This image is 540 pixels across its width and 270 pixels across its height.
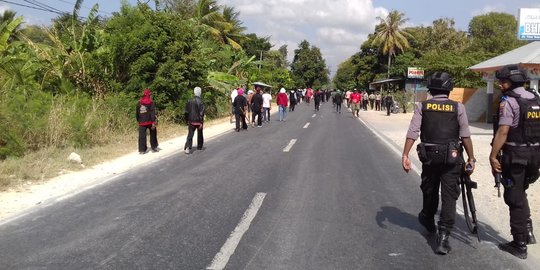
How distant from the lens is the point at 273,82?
59.5m

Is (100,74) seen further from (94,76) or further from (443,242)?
(443,242)

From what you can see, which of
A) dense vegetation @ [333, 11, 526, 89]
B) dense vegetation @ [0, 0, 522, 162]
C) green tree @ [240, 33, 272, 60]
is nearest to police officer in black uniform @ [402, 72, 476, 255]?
dense vegetation @ [0, 0, 522, 162]

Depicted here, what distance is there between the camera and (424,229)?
239 inches

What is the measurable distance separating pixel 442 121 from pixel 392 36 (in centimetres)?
6641

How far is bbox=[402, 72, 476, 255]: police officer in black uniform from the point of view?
16.8ft

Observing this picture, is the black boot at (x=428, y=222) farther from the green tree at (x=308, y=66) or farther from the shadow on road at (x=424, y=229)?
the green tree at (x=308, y=66)

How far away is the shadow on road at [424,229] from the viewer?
5715mm

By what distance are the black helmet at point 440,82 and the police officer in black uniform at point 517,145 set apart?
50cm

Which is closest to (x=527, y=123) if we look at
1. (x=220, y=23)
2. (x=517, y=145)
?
(x=517, y=145)

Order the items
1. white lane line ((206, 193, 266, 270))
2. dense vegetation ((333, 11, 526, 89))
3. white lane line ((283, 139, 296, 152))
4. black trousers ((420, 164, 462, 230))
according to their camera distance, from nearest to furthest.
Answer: white lane line ((206, 193, 266, 270)) → black trousers ((420, 164, 462, 230)) → white lane line ((283, 139, 296, 152)) → dense vegetation ((333, 11, 526, 89))

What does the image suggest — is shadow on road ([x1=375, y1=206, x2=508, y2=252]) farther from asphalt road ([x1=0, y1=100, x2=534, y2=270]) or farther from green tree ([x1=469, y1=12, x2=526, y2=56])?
green tree ([x1=469, y1=12, x2=526, y2=56])

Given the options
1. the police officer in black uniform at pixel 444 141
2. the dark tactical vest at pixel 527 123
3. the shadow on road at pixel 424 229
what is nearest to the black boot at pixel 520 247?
the shadow on road at pixel 424 229

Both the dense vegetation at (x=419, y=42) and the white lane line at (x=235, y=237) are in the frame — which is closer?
the white lane line at (x=235, y=237)

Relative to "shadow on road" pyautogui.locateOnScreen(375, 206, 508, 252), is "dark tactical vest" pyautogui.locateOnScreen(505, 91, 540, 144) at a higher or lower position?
higher
